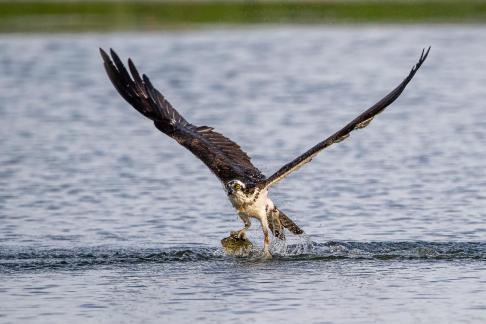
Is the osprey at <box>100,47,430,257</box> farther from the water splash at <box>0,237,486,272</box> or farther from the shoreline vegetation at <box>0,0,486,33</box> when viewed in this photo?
the shoreline vegetation at <box>0,0,486,33</box>

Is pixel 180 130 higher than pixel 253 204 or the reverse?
higher

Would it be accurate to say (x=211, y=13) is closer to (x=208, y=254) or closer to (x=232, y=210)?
(x=232, y=210)

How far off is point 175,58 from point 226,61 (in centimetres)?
162

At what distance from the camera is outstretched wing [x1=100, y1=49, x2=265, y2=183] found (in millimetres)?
14086

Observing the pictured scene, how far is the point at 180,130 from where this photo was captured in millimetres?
14453

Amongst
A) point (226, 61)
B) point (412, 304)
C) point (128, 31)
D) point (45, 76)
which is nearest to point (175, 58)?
point (226, 61)

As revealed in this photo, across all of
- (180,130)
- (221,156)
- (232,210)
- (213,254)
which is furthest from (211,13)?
(213,254)

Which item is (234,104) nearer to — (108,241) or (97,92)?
(97,92)

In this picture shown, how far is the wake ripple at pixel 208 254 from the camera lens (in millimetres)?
13469

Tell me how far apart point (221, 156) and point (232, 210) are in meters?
2.11

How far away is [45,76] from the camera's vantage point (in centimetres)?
3216

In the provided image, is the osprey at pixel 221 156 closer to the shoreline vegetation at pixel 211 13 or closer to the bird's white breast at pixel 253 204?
the bird's white breast at pixel 253 204

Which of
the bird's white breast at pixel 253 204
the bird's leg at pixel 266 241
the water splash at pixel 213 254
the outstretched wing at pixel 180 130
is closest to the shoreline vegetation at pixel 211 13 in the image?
the outstretched wing at pixel 180 130

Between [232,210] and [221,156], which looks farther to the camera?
[232,210]
